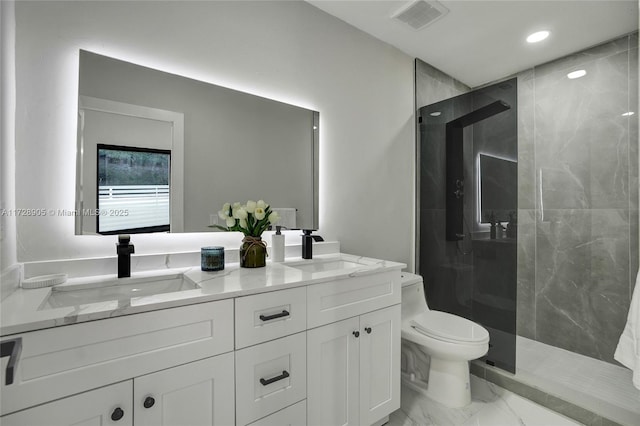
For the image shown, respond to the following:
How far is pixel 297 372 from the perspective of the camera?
1.20m

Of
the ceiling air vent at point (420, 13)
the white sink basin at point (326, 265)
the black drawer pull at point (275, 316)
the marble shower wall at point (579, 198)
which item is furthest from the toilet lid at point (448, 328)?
the ceiling air vent at point (420, 13)

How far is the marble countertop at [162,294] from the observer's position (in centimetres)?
77

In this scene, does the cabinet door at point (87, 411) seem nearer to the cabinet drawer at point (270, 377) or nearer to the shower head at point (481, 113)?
the cabinet drawer at point (270, 377)

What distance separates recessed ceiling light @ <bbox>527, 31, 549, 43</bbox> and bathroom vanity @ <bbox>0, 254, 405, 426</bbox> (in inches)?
80.5

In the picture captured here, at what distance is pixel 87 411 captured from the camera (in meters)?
0.81

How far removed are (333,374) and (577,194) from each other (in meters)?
2.41

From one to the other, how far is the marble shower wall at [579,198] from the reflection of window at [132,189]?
9.36 ft

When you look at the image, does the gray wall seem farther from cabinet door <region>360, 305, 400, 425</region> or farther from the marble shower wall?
cabinet door <region>360, 305, 400, 425</region>

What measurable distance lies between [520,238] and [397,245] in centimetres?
121

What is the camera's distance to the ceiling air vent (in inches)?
74.2

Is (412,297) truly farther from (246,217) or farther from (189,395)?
(189,395)

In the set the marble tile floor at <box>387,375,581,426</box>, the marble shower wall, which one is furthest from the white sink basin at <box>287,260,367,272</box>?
the marble shower wall

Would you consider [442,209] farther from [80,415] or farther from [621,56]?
[80,415]

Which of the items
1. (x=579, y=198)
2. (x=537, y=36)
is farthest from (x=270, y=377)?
(x=537, y=36)
